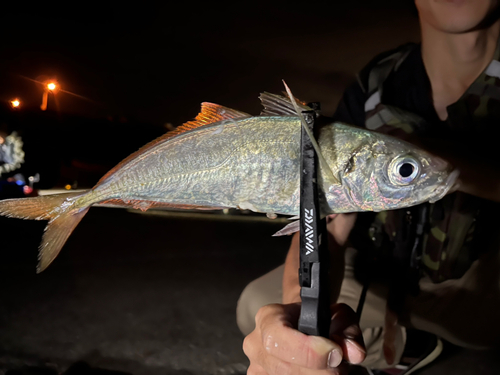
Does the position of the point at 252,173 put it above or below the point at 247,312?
above

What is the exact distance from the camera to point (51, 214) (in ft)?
2.08

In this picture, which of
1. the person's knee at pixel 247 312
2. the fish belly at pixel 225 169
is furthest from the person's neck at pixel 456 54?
the person's knee at pixel 247 312

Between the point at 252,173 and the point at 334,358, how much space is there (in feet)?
1.32

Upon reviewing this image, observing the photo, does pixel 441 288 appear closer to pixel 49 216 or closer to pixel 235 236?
pixel 49 216

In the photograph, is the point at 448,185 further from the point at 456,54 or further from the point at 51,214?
the point at 456,54

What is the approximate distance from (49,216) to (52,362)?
4.69ft

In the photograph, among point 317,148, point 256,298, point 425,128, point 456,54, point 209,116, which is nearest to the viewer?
point 317,148

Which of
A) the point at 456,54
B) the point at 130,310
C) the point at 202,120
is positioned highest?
the point at 456,54

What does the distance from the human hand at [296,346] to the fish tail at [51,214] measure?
1.56 feet

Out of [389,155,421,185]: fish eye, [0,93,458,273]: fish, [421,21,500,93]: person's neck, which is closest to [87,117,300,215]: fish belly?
[0,93,458,273]: fish

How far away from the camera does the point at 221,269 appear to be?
10.5 feet

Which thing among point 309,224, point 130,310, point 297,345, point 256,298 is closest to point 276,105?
point 309,224

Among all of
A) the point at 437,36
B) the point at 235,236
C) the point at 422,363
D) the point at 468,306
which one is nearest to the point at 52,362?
the point at 422,363

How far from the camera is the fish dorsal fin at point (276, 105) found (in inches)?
23.8
